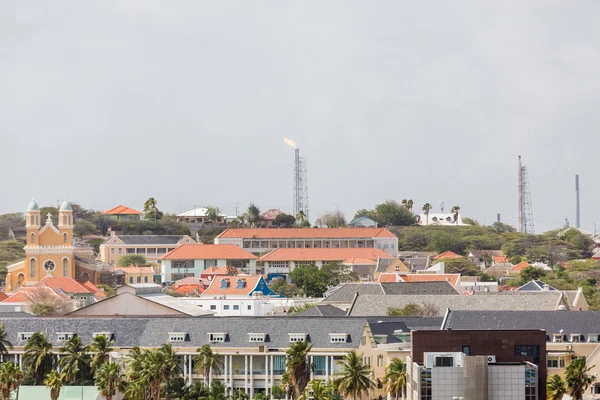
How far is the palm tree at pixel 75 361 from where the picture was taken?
9288 centimetres

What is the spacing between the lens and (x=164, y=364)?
3494 inches

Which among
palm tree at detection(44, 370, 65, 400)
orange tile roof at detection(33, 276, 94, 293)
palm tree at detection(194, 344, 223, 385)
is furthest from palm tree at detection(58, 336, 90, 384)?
orange tile roof at detection(33, 276, 94, 293)

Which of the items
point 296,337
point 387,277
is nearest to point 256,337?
point 296,337

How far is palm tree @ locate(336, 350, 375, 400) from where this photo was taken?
3398 inches

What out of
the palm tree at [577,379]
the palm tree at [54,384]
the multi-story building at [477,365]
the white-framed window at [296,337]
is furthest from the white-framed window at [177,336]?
the palm tree at [577,379]

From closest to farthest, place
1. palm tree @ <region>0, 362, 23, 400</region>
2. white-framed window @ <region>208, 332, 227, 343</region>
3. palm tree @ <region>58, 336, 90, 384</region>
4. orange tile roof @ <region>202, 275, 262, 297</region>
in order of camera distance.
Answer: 1. palm tree @ <region>0, 362, 23, 400</region>
2. palm tree @ <region>58, 336, 90, 384</region>
3. white-framed window @ <region>208, 332, 227, 343</region>
4. orange tile roof @ <region>202, 275, 262, 297</region>

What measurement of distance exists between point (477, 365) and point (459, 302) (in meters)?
61.3

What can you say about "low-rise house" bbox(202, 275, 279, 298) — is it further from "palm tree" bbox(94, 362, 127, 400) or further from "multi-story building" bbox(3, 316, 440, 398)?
"palm tree" bbox(94, 362, 127, 400)

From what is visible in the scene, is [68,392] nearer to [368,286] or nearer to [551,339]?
[551,339]

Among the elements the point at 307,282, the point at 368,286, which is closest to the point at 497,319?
the point at 368,286

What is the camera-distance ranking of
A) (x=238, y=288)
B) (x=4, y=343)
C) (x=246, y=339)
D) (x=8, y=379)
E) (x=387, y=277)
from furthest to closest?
1. (x=387, y=277)
2. (x=238, y=288)
3. (x=4, y=343)
4. (x=246, y=339)
5. (x=8, y=379)

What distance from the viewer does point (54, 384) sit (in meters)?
90.8

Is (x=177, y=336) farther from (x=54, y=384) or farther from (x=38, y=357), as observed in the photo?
(x=54, y=384)

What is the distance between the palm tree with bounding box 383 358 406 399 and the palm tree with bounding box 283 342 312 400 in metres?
4.61
